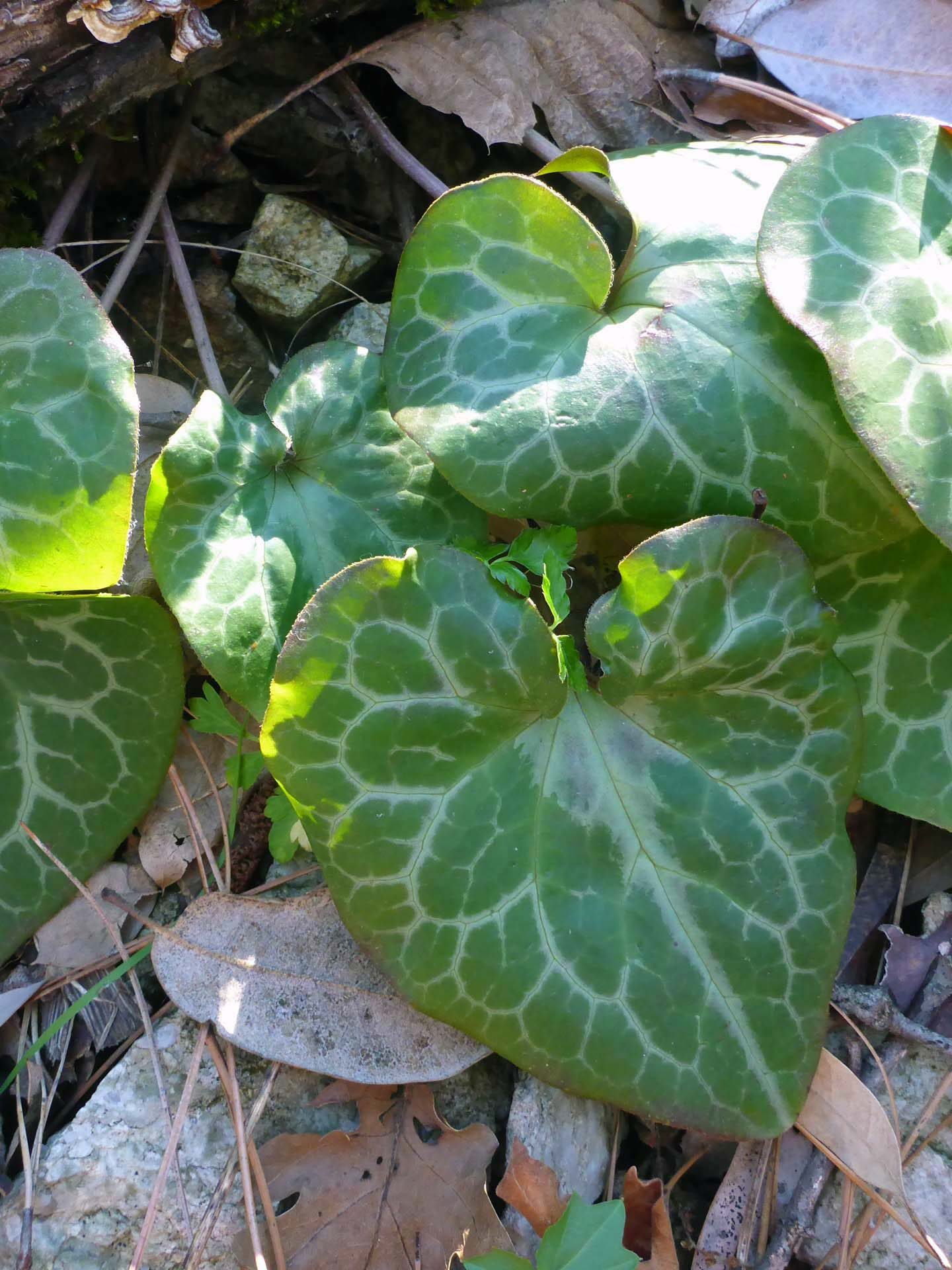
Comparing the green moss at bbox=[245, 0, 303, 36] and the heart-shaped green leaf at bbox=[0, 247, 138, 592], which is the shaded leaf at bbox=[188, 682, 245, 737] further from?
the green moss at bbox=[245, 0, 303, 36]

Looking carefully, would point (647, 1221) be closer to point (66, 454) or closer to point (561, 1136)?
point (561, 1136)

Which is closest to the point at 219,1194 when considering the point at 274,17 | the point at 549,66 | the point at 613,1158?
the point at 613,1158

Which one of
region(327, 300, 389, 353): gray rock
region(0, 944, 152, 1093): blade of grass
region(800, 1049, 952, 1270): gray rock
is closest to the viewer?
region(800, 1049, 952, 1270): gray rock

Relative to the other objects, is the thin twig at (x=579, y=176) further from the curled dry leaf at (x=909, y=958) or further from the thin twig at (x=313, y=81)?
the curled dry leaf at (x=909, y=958)

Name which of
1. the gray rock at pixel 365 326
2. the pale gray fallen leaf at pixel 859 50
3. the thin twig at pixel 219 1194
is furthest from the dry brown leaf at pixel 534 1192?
the pale gray fallen leaf at pixel 859 50

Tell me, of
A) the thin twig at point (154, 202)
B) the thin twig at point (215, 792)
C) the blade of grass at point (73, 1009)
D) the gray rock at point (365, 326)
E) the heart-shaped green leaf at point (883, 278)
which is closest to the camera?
the heart-shaped green leaf at point (883, 278)

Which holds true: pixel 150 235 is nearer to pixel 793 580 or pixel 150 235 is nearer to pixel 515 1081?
pixel 793 580

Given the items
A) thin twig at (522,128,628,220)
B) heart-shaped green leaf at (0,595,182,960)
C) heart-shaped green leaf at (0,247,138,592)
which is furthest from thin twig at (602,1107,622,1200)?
thin twig at (522,128,628,220)
